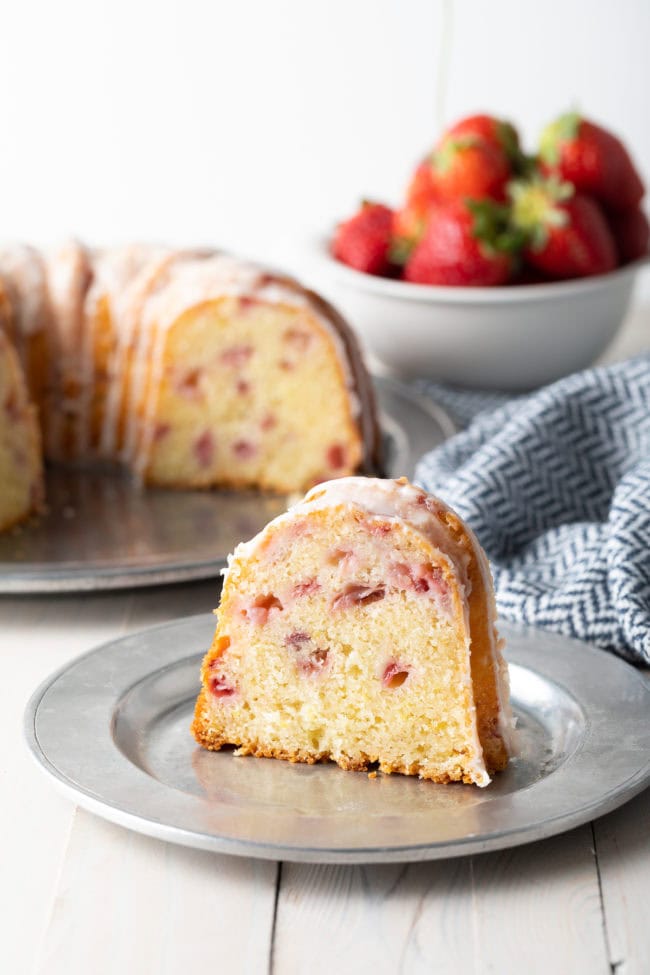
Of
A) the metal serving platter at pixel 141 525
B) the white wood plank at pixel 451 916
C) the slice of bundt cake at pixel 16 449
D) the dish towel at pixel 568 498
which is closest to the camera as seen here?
the white wood plank at pixel 451 916

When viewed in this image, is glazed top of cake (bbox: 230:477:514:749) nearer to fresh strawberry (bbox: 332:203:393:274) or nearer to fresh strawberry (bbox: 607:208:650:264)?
fresh strawberry (bbox: 332:203:393:274)

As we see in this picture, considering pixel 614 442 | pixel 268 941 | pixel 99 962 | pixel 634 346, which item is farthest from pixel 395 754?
pixel 634 346

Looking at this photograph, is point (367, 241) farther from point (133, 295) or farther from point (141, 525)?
point (141, 525)

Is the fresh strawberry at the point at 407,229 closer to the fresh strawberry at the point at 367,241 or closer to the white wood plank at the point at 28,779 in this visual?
the fresh strawberry at the point at 367,241

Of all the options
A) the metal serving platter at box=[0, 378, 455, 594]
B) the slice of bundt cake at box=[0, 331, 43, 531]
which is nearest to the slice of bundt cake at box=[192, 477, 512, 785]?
the metal serving platter at box=[0, 378, 455, 594]

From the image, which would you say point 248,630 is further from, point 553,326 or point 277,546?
point 553,326

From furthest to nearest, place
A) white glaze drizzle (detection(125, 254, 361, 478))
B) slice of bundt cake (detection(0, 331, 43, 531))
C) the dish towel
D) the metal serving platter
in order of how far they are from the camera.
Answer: white glaze drizzle (detection(125, 254, 361, 478)) < slice of bundt cake (detection(0, 331, 43, 531)) < the metal serving platter < the dish towel

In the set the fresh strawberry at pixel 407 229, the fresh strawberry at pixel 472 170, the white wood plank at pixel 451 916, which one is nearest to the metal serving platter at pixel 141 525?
the fresh strawberry at pixel 407 229
